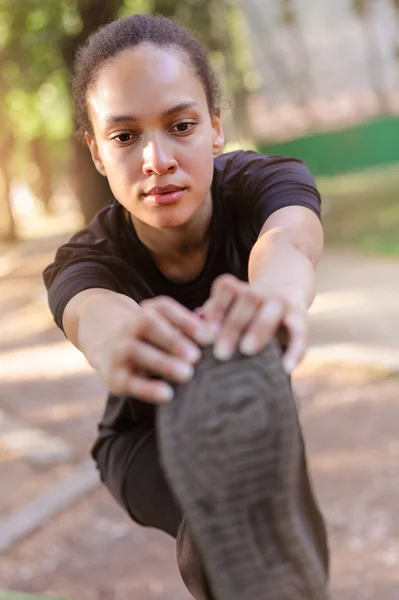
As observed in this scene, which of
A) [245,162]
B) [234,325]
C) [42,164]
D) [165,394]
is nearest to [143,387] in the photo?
[165,394]

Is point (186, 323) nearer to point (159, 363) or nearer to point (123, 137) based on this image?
point (159, 363)

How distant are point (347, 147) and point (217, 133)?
11495 millimetres

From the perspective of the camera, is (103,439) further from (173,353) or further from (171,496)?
(173,353)

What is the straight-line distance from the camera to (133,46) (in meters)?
1.44

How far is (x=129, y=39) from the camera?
1467mm

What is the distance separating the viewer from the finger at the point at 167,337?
3.42 ft

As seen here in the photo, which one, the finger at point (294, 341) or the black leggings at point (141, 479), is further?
the black leggings at point (141, 479)

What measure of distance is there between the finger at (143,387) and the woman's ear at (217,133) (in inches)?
30.3

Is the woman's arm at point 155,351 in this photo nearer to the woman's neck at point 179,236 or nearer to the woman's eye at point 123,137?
the woman's eye at point 123,137

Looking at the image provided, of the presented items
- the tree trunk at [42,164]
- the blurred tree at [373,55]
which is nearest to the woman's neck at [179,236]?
the blurred tree at [373,55]

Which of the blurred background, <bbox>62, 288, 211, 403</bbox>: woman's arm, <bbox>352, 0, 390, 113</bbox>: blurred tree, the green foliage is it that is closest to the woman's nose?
<bbox>62, 288, 211, 403</bbox>: woman's arm

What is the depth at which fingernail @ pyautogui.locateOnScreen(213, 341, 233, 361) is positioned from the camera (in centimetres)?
105

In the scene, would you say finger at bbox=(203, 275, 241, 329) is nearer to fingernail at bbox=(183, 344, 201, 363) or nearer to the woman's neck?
fingernail at bbox=(183, 344, 201, 363)

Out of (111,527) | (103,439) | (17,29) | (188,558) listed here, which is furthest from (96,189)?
(188,558)
